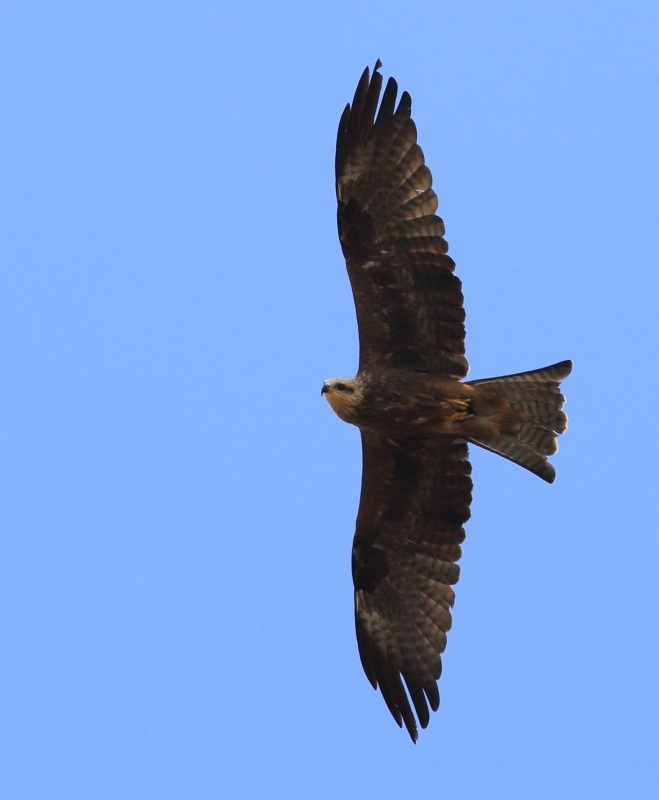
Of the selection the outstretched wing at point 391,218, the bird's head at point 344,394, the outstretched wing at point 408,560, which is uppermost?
the outstretched wing at point 391,218

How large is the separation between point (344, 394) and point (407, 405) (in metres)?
0.48

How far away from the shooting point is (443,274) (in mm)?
12047

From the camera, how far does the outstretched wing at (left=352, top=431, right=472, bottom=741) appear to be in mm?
12766

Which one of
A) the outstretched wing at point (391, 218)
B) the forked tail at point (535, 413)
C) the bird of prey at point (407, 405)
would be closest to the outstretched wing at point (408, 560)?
the bird of prey at point (407, 405)

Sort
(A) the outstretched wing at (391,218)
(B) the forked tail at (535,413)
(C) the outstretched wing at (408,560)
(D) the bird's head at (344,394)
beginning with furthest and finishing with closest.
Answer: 1. (C) the outstretched wing at (408,560)
2. (B) the forked tail at (535,413)
3. (D) the bird's head at (344,394)
4. (A) the outstretched wing at (391,218)

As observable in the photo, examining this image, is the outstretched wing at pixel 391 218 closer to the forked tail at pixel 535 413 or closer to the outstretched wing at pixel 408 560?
the forked tail at pixel 535 413

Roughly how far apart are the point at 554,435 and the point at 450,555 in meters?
1.36

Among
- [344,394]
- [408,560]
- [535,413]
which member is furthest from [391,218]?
[408,560]

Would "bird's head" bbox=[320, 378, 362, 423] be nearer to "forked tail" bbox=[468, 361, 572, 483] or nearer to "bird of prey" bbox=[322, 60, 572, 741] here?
"bird of prey" bbox=[322, 60, 572, 741]

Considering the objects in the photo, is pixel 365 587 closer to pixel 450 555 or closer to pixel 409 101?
pixel 450 555

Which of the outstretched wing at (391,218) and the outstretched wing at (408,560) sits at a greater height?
the outstretched wing at (391,218)

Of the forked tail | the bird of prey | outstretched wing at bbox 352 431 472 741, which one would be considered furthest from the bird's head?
the forked tail

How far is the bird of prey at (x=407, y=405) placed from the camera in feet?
39.5

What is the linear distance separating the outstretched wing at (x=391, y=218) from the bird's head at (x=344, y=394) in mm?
605
